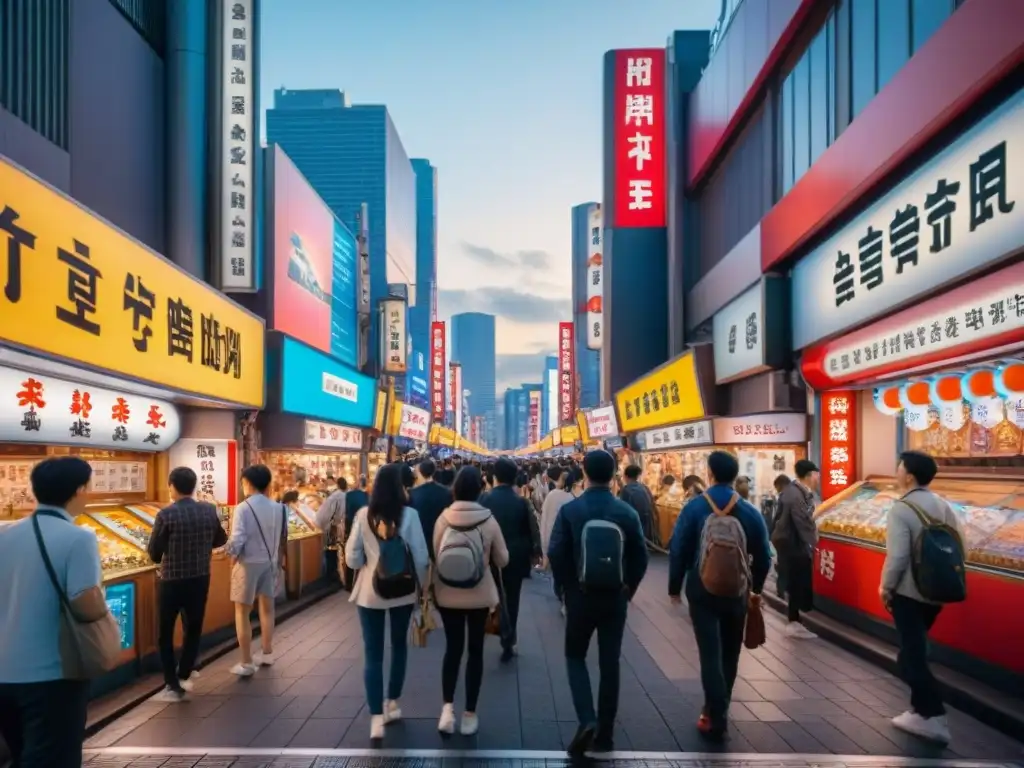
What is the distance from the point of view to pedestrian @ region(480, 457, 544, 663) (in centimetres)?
680

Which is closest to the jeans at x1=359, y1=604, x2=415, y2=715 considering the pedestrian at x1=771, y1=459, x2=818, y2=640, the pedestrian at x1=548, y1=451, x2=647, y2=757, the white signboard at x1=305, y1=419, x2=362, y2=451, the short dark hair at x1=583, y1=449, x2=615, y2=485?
the pedestrian at x1=548, y1=451, x2=647, y2=757

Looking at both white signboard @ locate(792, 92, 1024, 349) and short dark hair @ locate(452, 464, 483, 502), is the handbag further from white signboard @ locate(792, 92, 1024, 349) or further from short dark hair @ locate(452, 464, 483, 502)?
white signboard @ locate(792, 92, 1024, 349)

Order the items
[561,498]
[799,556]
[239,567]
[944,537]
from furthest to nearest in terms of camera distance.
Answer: [561,498], [799,556], [239,567], [944,537]

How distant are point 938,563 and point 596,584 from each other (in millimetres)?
2338

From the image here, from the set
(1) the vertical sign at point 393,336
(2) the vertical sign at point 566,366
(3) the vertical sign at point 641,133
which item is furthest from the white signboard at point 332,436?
(2) the vertical sign at point 566,366

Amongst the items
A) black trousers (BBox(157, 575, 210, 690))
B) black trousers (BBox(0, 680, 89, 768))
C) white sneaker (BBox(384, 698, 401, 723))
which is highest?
black trousers (BBox(0, 680, 89, 768))

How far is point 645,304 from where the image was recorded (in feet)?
80.1

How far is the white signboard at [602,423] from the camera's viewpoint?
2356 cm

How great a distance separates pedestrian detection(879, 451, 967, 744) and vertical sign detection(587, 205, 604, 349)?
75.0 feet

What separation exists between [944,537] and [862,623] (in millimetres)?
3177

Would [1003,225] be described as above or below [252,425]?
above

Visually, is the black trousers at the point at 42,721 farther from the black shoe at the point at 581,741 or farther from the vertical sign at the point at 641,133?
the vertical sign at the point at 641,133

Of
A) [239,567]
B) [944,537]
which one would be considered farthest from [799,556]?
[239,567]

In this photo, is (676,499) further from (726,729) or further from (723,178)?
(726,729)
